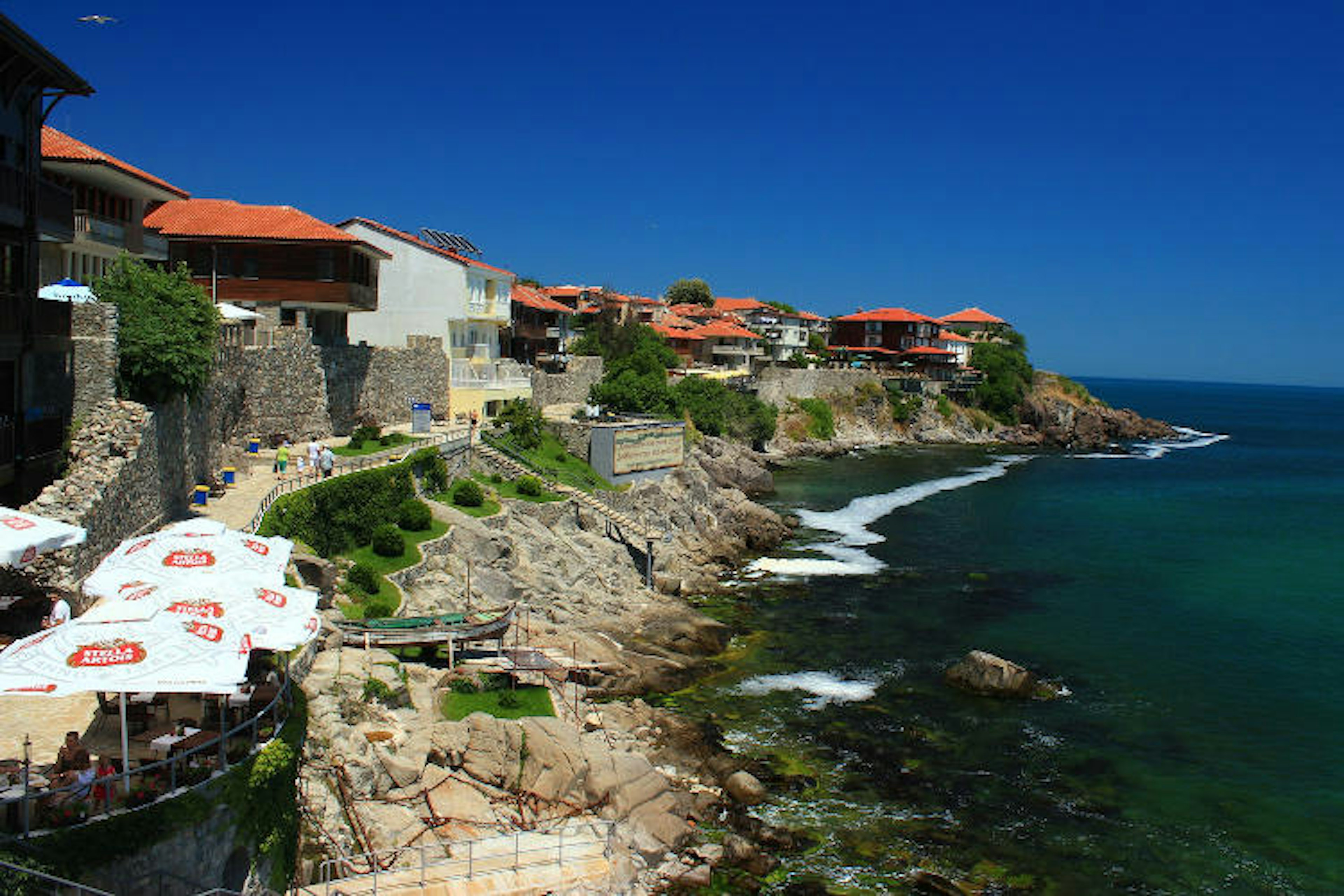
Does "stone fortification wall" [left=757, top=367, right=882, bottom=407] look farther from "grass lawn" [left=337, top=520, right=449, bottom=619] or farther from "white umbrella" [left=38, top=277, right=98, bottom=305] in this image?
"white umbrella" [left=38, top=277, right=98, bottom=305]

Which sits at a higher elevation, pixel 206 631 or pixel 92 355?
pixel 92 355

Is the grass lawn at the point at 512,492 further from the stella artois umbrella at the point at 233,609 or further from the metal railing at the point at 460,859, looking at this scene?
the stella artois umbrella at the point at 233,609

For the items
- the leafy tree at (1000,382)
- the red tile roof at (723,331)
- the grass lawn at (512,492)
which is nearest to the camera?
the grass lawn at (512,492)

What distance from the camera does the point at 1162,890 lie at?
75.2ft

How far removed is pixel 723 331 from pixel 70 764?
344 ft

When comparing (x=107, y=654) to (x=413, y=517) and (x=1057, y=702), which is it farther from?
(x=1057, y=702)

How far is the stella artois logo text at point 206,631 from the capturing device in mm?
14891

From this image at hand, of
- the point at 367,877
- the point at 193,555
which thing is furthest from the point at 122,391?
the point at 367,877

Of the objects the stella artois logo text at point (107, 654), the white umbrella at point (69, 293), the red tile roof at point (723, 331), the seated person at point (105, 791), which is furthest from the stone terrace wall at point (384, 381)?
the red tile roof at point (723, 331)

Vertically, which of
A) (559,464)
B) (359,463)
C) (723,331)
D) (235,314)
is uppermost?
(723,331)

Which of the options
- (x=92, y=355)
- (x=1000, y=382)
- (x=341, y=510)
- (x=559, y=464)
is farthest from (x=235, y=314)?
(x=1000, y=382)

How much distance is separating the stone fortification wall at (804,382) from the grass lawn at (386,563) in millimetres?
70287

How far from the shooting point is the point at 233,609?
15977 millimetres

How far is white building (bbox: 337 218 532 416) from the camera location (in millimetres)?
58438
